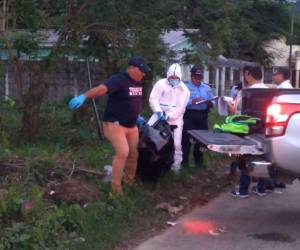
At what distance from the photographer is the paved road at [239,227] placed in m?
7.21

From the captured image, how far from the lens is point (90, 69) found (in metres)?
12.4

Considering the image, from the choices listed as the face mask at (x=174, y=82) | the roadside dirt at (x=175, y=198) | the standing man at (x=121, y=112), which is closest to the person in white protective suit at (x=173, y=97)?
the face mask at (x=174, y=82)

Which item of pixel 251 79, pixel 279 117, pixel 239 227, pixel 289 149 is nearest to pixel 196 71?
pixel 251 79

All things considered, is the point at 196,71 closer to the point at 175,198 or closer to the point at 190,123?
the point at 190,123

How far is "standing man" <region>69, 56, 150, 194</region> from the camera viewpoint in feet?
27.2

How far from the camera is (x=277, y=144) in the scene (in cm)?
707

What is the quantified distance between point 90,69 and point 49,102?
3.26ft

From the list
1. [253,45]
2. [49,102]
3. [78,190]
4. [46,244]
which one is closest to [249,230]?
[78,190]

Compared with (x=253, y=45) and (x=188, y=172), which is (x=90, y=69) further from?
(x=253, y=45)

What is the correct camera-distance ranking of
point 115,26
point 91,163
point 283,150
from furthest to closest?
point 115,26 < point 91,163 < point 283,150

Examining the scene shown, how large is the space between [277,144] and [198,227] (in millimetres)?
1478

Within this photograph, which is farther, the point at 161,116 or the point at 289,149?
the point at 161,116

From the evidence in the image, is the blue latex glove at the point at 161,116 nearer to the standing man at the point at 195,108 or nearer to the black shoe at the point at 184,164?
the standing man at the point at 195,108

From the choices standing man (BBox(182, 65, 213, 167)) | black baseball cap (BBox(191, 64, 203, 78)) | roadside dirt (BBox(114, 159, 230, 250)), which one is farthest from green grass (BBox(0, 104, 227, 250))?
black baseball cap (BBox(191, 64, 203, 78))
